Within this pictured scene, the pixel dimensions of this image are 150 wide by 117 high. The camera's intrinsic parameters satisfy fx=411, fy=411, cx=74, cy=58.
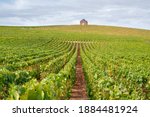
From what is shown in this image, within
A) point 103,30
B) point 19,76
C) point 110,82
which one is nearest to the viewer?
point 110,82

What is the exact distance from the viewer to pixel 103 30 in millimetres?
159500

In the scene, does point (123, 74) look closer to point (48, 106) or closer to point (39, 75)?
point (39, 75)

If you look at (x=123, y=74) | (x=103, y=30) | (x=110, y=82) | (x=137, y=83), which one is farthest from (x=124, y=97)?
(x=103, y=30)

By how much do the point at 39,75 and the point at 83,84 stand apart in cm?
298

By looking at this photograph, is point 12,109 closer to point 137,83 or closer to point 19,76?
point 19,76

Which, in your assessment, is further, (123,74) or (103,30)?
(103,30)

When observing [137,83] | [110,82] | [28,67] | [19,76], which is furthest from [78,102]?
[28,67]

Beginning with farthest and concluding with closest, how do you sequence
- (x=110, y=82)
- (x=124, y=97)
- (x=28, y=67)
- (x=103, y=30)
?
(x=103, y=30) → (x=28, y=67) → (x=110, y=82) → (x=124, y=97)

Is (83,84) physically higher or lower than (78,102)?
lower

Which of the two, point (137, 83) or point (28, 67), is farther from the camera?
point (28, 67)

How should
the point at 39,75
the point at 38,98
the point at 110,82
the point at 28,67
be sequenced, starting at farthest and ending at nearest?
the point at 28,67 < the point at 39,75 < the point at 110,82 < the point at 38,98

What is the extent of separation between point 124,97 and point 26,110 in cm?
460

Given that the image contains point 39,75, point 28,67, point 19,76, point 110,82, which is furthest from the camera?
point 28,67

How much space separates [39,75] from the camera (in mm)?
27000
